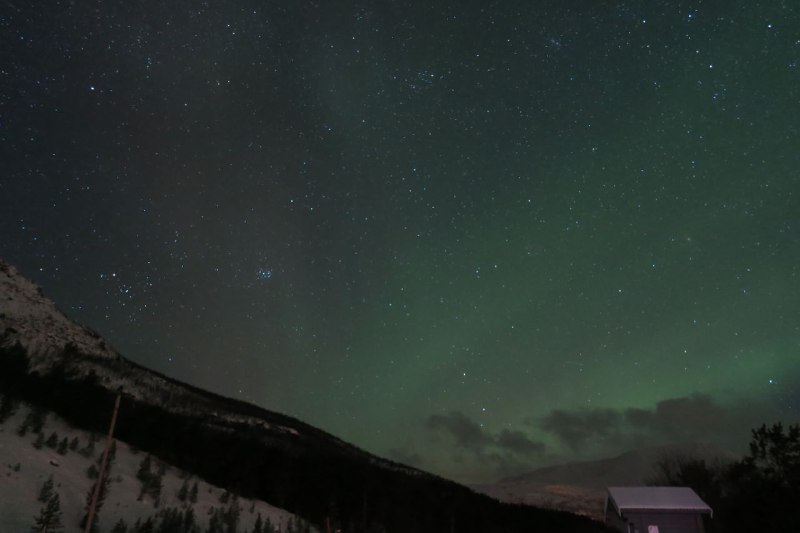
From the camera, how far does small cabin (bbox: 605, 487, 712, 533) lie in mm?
23391

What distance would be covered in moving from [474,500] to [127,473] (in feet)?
152

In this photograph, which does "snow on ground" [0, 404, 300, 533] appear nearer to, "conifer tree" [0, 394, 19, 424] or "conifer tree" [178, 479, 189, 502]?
"conifer tree" [178, 479, 189, 502]

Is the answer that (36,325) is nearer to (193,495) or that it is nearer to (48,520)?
(193,495)

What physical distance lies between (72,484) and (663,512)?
22.7 meters

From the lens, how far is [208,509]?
982 inches

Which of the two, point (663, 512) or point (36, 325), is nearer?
point (663, 512)

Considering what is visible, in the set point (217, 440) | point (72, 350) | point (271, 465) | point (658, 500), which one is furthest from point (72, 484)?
point (72, 350)

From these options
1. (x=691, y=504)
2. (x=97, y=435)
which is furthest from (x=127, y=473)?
(x=691, y=504)

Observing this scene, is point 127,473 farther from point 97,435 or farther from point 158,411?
point 158,411

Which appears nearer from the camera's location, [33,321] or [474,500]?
[33,321]

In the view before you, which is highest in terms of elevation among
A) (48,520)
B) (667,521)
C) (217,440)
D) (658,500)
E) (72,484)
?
(217,440)

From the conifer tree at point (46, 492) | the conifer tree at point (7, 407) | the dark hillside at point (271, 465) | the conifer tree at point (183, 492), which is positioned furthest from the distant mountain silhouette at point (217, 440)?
the conifer tree at point (46, 492)

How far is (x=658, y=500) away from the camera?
78.2ft

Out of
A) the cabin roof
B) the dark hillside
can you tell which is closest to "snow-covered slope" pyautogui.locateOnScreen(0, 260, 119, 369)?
the dark hillside
